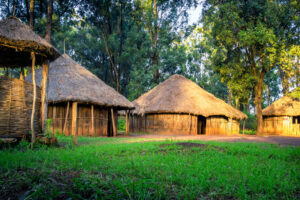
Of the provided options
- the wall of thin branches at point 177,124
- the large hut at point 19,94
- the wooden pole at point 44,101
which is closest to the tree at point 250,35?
the wall of thin branches at point 177,124

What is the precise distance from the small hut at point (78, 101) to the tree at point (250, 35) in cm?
1012

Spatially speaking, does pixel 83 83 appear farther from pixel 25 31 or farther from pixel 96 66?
pixel 96 66

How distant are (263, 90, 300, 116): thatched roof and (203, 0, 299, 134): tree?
4563 millimetres

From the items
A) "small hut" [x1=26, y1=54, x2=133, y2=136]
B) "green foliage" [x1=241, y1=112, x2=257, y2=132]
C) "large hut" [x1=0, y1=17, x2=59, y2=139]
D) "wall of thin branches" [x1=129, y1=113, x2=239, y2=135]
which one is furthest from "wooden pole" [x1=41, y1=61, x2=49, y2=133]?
"green foliage" [x1=241, y1=112, x2=257, y2=132]

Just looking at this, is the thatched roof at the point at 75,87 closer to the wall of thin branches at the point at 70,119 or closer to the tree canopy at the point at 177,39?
the wall of thin branches at the point at 70,119

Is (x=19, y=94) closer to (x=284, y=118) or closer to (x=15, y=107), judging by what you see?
(x=15, y=107)

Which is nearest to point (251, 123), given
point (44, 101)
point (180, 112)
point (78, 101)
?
point (180, 112)

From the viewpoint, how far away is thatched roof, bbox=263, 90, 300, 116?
22.1m

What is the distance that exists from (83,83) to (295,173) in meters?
12.9

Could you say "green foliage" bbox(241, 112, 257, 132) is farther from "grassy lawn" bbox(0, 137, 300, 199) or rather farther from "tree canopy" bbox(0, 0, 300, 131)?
"grassy lawn" bbox(0, 137, 300, 199)

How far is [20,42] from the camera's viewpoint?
19.8 ft

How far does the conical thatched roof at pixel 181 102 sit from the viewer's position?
1893cm

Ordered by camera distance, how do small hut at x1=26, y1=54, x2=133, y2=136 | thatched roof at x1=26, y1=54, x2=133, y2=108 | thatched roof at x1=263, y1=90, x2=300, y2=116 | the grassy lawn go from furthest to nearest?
1. thatched roof at x1=263, y1=90, x2=300, y2=116
2. small hut at x1=26, y1=54, x2=133, y2=136
3. thatched roof at x1=26, y1=54, x2=133, y2=108
4. the grassy lawn

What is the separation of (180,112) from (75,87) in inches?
344
